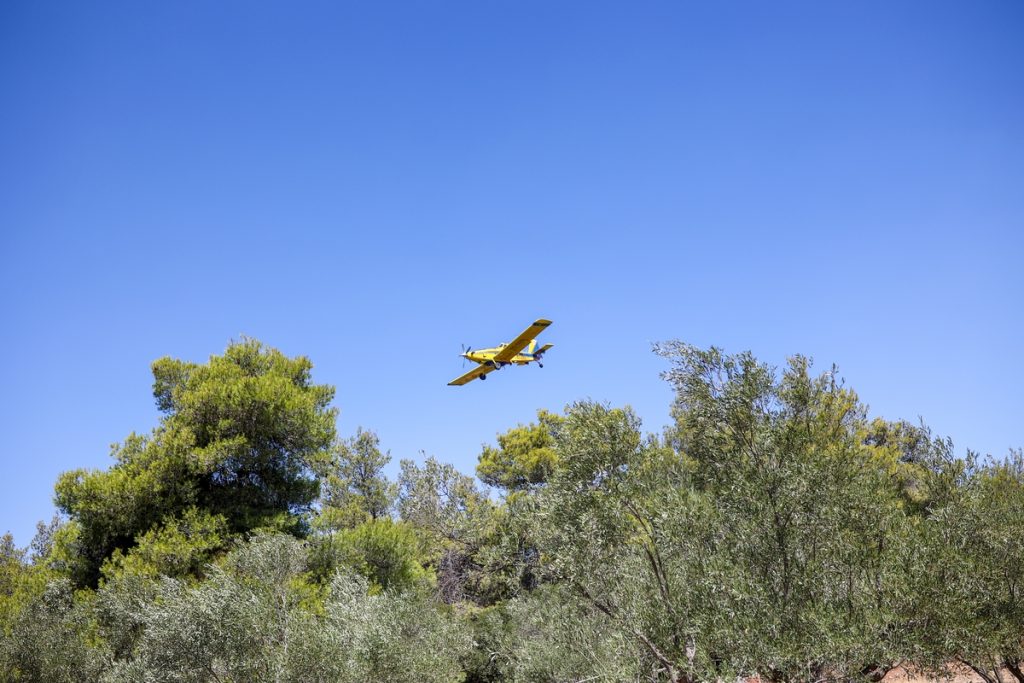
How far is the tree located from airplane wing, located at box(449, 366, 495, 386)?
10.0 metres

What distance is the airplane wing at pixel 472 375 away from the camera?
42316 mm

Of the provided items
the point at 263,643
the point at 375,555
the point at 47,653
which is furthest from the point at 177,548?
the point at 263,643

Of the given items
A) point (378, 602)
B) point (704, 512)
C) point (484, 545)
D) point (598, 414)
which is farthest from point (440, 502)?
point (704, 512)

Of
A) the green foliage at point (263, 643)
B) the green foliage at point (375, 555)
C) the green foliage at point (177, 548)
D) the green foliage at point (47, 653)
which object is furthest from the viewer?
the green foliage at point (375, 555)

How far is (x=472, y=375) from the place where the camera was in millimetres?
43375

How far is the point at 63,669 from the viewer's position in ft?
83.0

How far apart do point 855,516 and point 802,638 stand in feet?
11.4

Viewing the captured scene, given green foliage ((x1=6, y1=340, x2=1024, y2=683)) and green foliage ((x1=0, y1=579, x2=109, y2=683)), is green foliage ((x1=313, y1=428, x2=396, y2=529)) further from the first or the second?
green foliage ((x1=0, y1=579, x2=109, y2=683))

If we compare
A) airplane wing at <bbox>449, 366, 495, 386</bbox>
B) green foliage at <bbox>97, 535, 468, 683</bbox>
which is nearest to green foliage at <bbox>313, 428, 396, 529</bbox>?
airplane wing at <bbox>449, 366, 495, 386</bbox>

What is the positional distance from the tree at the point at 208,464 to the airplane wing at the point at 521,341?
32.8ft

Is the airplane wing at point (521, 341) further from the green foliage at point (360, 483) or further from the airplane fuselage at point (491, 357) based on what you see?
the green foliage at point (360, 483)

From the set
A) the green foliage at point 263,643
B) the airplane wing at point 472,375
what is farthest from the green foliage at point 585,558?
the airplane wing at point 472,375

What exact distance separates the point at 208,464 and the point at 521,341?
1625cm

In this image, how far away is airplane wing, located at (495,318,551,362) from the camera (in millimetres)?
33719
